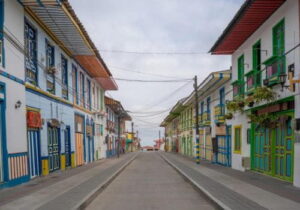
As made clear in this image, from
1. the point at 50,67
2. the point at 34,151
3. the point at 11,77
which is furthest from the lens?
the point at 50,67

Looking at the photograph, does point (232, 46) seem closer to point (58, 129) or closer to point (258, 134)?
point (258, 134)

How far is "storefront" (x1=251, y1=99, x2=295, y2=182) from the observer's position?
10.1 metres

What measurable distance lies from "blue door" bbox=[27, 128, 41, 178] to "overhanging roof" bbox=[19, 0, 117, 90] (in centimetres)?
457

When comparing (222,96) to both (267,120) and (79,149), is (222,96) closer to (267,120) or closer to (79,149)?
(267,120)

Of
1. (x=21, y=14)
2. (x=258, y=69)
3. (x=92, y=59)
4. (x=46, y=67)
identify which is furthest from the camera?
(x=92, y=59)

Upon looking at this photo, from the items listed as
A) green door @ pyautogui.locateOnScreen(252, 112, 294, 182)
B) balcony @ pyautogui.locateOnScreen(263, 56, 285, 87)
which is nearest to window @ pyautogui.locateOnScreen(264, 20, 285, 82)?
balcony @ pyautogui.locateOnScreen(263, 56, 285, 87)

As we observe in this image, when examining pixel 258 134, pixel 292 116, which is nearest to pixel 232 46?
pixel 258 134

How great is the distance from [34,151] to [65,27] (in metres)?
5.46

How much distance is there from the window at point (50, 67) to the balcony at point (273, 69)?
9.38m

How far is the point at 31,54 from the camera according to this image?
1232 centimetres

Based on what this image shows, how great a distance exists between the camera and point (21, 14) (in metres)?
10.9

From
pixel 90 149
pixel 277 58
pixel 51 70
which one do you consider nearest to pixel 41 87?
pixel 51 70

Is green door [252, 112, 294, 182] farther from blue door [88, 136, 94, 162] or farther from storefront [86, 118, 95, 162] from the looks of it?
blue door [88, 136, 94, 162]

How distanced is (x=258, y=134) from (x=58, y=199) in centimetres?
886
